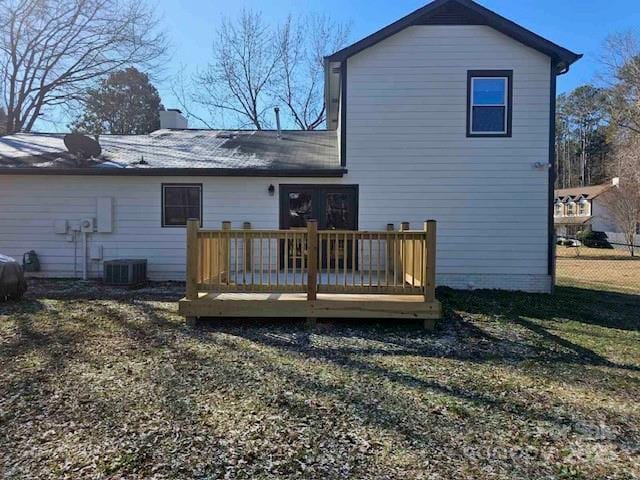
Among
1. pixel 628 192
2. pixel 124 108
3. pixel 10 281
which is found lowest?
pixel 10 281

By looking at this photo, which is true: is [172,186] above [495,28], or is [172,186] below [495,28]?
below

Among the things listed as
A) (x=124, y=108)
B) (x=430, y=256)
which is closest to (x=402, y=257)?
(x=430, y=256)

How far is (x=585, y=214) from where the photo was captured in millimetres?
39750

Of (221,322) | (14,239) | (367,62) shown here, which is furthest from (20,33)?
(221,322)

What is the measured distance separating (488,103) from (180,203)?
6635mm

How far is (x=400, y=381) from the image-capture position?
4098 mm

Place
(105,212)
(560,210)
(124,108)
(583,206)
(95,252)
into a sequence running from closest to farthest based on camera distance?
(105,212) < (95,252) < (124,108) < (583,206) < (560,210)

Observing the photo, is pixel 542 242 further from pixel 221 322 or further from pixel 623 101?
pixel 623 101

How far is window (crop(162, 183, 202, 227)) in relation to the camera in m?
9.52

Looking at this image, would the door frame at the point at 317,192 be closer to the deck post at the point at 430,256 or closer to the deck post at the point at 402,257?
the deck post at the point at 402,257

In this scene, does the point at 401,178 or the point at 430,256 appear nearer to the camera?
the point at 430,256

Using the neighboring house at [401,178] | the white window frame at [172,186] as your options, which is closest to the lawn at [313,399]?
→ the neighboring house at [401,178]

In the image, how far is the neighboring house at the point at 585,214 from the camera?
1375 inches

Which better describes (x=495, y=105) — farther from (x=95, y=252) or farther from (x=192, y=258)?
(x=95, y=252)
